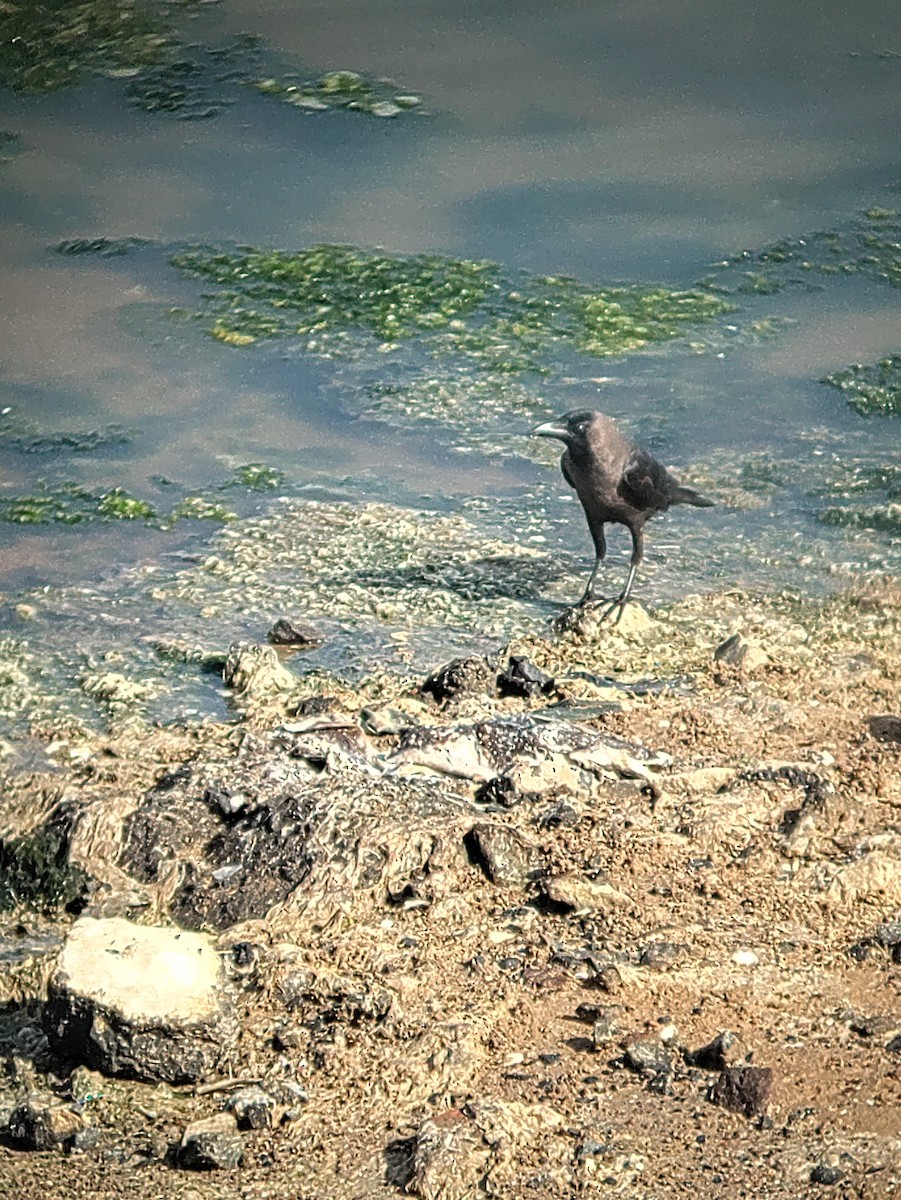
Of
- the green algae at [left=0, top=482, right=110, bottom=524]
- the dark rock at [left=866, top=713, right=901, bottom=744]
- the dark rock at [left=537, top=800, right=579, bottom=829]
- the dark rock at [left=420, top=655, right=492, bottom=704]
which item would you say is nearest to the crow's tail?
the dark rock at [left=420, top=655, right=492, bottom=704]

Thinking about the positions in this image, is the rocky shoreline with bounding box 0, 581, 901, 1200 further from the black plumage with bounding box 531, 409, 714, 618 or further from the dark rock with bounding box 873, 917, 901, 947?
the black plumage with bounding box 531, 409, 714, 618

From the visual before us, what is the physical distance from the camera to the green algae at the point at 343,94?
11500mm

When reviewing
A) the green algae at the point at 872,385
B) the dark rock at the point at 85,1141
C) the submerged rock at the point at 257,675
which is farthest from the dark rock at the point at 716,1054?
the green algae at the point at 872,385

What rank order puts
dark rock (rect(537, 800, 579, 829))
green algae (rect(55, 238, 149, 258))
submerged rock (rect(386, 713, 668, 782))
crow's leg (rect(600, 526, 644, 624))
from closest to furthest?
1. dark rock (rect(537, 800, 579, 829))
2. submerged rock (rect(386, 713, 668, 782))
3. crow's leg (rect(600, 526, 644, 624))
4. green algae (rect(55, 238, 149, 258))

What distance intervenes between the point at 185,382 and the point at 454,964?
4.82 metres

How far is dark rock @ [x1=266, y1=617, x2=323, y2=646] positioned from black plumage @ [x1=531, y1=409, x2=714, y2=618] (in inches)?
41.3

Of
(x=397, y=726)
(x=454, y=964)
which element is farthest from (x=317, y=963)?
(x=397, y=726)

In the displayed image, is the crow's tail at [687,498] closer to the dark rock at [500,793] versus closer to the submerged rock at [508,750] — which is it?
the submerged rock at [508,750]

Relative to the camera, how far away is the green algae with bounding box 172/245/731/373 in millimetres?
9086

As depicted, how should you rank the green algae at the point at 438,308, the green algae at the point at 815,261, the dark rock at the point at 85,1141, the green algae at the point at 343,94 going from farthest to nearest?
the green algae at the point at 343,94
the green algae at the point at 815,261
the green algae at the point at 438,308
the dark rock at the point at 85,1141

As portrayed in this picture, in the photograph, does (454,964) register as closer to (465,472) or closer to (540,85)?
(465,472)

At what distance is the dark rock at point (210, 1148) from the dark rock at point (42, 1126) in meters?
0.28

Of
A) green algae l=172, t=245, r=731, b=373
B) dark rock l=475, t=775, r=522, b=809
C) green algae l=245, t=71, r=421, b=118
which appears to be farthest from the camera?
green algae l=245, t=71, r=421, b=118

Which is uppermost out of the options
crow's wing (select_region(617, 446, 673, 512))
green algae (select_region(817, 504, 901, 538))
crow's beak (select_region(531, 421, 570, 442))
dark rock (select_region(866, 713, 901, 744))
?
crow's beak (select_region(531, 421, 570, 442))
